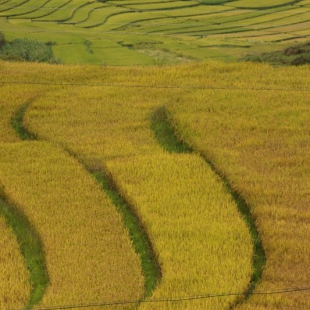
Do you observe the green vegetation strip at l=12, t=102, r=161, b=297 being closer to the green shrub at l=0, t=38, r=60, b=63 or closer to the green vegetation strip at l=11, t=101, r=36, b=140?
the green vegetation strip at l=11, t=101, r=36, b=140

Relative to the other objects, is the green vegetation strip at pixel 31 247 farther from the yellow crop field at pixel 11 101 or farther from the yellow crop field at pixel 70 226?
the yellow crop field at pixel 11 101

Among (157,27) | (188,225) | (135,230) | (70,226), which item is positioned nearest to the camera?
(188,225)

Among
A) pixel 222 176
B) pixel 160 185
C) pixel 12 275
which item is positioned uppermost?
pixel 12 275

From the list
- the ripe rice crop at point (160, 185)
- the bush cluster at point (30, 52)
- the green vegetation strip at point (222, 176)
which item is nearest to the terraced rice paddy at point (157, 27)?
the bush cluster at point (30, 52)

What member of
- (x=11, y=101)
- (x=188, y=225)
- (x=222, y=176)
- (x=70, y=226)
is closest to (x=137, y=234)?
(x=188, y=225)

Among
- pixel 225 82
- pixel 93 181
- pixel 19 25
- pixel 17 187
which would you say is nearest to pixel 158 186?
pixel 93 181

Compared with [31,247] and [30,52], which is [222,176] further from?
[30,52]

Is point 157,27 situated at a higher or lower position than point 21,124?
lower

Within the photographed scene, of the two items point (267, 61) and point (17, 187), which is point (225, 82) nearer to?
point (267, 61)
